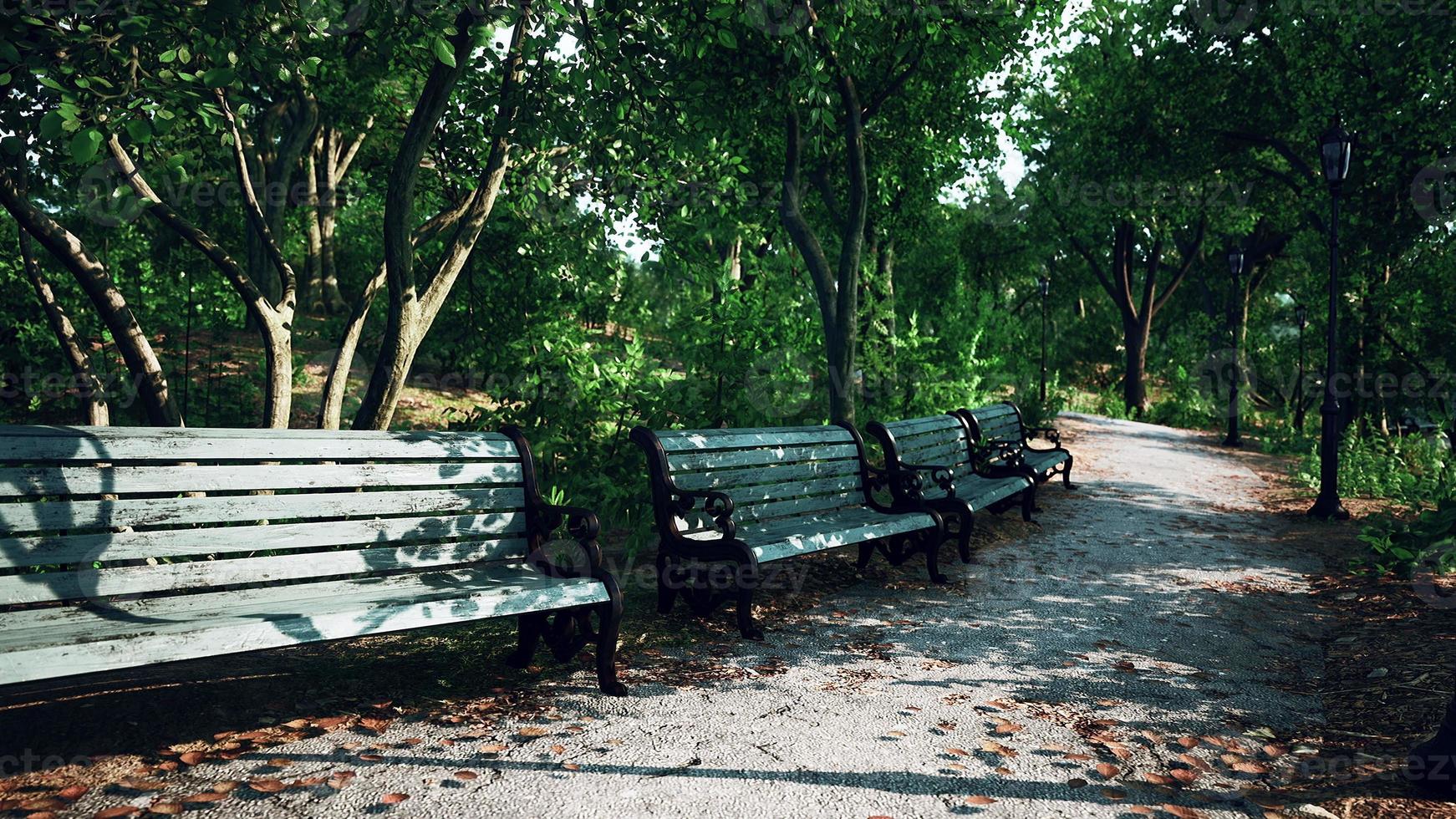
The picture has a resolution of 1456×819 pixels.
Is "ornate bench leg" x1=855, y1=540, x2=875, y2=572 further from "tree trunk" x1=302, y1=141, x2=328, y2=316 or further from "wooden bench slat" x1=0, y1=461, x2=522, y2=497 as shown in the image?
"tree trunk" x1=302, y1=141, x2=328, y2=316

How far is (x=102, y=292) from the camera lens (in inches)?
205

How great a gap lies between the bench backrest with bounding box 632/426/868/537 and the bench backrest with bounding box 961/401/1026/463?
109 inches

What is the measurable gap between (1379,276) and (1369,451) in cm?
266

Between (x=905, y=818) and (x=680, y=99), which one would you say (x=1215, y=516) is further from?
(x=905, y=818)

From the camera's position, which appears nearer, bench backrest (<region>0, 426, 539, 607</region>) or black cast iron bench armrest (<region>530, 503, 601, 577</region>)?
bench backrest (<region>0, 426, 539, 607</region>)

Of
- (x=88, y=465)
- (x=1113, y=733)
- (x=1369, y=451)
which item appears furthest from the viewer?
(x=1369, y=451)

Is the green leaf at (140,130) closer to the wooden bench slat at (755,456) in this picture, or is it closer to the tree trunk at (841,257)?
the wooden bench slat at (755,456)

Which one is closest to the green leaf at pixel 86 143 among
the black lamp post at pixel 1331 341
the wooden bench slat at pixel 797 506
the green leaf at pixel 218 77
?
the green leaf at pixel 218 77

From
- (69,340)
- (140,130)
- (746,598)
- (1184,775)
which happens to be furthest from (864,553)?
(69,340)

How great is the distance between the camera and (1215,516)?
991 centimetres

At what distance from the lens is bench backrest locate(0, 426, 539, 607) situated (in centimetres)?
318

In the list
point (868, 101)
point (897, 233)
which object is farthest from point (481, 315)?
point (897, 233)

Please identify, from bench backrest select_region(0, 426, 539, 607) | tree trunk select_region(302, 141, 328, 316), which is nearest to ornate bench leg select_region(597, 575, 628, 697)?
bench backrest select_region(0, 426, 539, 607)

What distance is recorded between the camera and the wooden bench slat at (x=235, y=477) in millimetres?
3168
